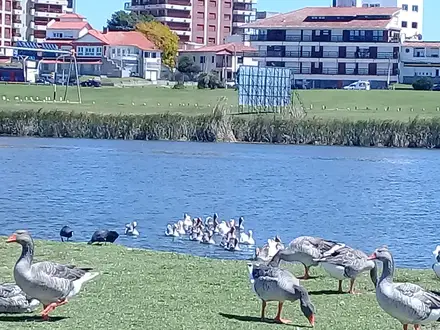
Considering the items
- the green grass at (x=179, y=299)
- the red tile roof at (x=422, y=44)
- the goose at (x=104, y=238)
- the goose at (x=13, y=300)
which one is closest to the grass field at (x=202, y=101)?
the red tile roof at (x=422, y=44)

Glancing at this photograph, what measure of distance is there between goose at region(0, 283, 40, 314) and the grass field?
236ft

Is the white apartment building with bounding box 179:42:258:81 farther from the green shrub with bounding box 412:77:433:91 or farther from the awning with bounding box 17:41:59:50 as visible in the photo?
the green shrub with bounding box 412:77:433:91

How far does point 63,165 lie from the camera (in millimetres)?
56531

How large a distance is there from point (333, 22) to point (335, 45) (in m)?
3.35

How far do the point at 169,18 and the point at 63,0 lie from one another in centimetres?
1842

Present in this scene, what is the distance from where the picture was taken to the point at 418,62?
5522 inches

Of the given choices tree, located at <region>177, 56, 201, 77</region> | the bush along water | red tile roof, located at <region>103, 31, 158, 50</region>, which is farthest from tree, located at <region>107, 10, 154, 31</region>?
the bush along water

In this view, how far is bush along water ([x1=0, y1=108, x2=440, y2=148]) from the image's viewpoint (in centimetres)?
7700

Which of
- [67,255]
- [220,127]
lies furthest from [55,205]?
[220,127]

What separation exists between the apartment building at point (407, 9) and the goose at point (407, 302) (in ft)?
505

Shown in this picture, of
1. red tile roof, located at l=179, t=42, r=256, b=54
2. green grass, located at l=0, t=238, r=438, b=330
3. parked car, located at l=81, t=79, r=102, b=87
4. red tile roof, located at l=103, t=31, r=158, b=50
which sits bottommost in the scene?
green grass, located at l=0, t=238, r=438, b=330

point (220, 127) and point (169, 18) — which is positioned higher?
point (169, 18)

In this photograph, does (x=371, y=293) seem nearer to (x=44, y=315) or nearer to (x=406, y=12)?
(x=44, y=315)

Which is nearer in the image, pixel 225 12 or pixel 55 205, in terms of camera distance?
pixel 55 205
